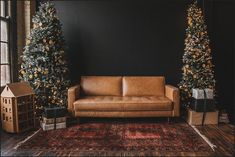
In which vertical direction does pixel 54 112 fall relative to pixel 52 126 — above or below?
above

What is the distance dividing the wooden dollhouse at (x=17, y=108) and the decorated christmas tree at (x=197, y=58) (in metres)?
3.27

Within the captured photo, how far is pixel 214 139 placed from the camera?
4.28m

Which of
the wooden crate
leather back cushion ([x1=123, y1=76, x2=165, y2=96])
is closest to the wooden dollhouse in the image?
leather back cushion ([x1=123, y1=76, x2=165, y2=96])

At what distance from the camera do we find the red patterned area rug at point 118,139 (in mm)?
3811

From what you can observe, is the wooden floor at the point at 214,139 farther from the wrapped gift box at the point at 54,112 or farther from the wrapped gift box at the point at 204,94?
the wrapped gift box at the point at 204,94

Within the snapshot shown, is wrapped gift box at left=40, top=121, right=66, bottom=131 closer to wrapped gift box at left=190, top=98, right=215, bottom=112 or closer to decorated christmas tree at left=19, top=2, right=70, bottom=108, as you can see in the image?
decorated christmas tree at left=19, top=2, right=70, bottom=108

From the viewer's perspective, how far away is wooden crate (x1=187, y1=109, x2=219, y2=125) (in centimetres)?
519

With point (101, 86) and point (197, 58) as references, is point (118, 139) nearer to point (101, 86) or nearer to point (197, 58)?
point (101, 86)

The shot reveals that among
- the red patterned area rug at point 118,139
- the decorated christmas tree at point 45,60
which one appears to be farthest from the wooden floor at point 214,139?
the decorated christmas tree at point 45,60

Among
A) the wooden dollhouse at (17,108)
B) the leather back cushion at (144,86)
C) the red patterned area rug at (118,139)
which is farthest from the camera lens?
the leather back cushion at (144,86)

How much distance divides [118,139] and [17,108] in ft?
6.24

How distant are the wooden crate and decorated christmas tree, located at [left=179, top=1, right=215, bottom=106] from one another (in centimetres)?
48

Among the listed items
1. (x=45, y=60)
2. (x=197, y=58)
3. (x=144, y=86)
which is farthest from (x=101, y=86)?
(x=197, y=58)

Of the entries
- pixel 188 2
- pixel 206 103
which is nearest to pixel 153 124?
pixel 206 103
